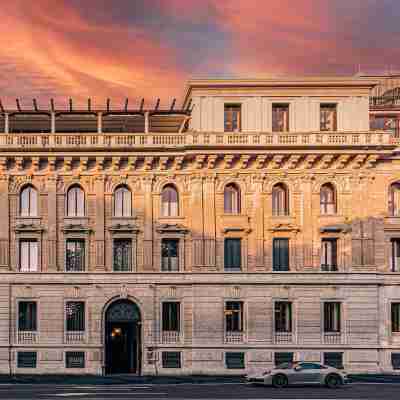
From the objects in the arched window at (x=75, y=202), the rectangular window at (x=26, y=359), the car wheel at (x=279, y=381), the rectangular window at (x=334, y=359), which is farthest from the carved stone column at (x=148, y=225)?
the car wheel at (x=279, y=381)

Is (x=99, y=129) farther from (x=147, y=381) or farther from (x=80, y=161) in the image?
(x=147, y=381)

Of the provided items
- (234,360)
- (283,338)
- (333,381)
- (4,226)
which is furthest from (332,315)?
(4,226)

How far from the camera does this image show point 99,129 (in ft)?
198

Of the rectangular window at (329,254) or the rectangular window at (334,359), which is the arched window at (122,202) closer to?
the rectangular window at (329,254)

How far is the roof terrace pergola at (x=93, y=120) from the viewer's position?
61125 millimetres

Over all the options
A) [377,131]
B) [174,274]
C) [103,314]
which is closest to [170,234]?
[174,274]

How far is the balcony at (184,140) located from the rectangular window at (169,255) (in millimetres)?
6684

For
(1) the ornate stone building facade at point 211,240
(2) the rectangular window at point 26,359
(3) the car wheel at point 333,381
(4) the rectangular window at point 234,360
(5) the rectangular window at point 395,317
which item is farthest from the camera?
(5) the rectangular window at point 395,317

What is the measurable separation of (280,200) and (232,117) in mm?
6789

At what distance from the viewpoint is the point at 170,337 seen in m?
59.0

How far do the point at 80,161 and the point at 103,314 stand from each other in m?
10.8

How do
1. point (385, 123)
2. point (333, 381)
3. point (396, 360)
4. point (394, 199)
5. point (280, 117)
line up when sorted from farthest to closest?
point (385, 123), point (394, 199), point (280, 117), point (396, 360), point (333, 381)

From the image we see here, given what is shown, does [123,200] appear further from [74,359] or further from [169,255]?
A: [74,359]

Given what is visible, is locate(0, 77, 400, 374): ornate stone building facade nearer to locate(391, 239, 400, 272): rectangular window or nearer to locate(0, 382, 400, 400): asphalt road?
locate(391, 239, 400, 272): rectangular window
